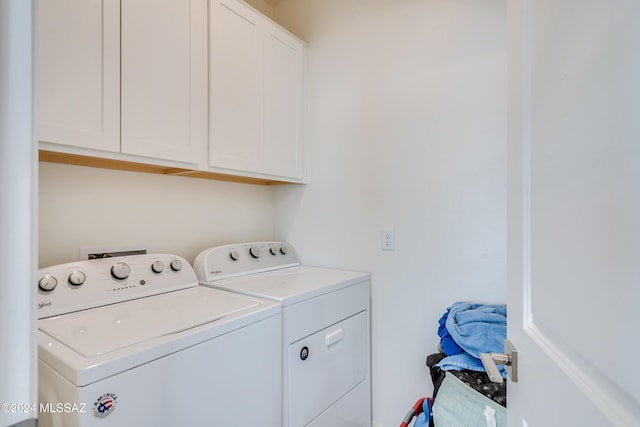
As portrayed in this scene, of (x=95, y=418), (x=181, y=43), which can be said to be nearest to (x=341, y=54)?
(x=181, y=43)

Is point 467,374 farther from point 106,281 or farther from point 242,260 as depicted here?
point 106,281

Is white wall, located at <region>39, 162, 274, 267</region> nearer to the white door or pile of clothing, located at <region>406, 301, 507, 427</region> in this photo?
pile of clothing, located at <region>406, 301, 507, 427</region>

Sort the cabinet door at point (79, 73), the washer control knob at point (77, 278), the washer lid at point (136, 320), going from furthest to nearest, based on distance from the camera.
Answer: the washer control knob at point (77, 278)
the cabinet door at point (79, 73)
the washer lid at point (136, 320)

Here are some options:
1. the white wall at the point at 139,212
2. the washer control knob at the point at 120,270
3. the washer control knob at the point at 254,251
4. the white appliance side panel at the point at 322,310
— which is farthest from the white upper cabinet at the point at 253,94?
the white appliance side panel at the point at 322,310

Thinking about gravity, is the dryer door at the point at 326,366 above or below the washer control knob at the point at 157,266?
below

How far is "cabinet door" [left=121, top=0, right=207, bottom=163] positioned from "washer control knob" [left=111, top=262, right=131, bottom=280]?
463mm

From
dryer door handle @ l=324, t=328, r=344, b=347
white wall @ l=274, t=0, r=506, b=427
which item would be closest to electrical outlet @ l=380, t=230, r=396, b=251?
white wall @ l=274, t=0, r=506, b=427

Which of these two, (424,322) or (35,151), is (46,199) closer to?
(35,151)

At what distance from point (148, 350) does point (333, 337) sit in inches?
34.0

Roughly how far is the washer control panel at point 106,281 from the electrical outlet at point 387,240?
3.35ft

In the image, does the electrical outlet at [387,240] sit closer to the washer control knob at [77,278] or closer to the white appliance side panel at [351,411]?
the white appliance side panel at [351,411]

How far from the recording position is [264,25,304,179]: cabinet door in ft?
5.83

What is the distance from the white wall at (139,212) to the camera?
1.25 m

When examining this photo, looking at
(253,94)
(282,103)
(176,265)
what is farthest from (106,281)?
(282,103)
